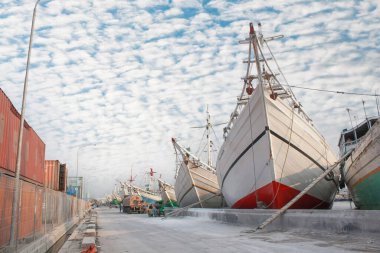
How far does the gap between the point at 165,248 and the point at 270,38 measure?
43.7 feet

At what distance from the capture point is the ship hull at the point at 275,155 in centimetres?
1534

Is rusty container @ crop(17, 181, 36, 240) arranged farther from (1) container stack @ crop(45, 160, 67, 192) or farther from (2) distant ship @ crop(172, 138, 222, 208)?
(2) distant ship @ crop(172, 138, 222, 208)

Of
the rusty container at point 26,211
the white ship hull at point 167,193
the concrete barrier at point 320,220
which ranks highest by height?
the white ship hull at point 167,193

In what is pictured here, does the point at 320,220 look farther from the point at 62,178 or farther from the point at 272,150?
the point at 62,178

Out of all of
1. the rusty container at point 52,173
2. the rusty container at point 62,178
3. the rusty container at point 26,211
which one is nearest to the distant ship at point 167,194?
the rusty container at point 62,178

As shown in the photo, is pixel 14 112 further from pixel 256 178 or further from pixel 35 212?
pixel 256 178

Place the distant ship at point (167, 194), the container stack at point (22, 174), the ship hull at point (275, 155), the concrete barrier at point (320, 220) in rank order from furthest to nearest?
the distant ship at point (167, 194), the ship hull at point (275, 155), the concrete barrier at point (320, 220), the container stack at point (22, 174)

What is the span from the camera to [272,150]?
603 inches

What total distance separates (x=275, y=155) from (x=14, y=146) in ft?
36.5

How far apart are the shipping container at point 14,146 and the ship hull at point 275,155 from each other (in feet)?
34.5

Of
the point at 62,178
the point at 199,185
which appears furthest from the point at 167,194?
the point at 62,178

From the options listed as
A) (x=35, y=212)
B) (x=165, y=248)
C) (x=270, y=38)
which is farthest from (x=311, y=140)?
(x=35, y=212)

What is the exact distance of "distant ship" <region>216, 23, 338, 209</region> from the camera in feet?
50.5

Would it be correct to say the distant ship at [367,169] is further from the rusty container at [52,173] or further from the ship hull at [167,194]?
the ship hull at [167,194]
